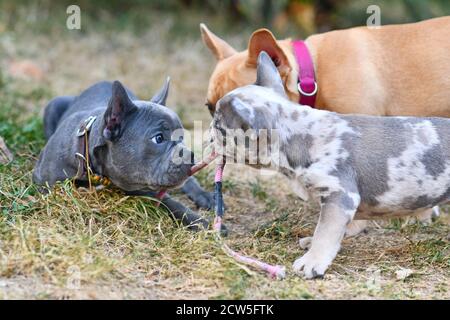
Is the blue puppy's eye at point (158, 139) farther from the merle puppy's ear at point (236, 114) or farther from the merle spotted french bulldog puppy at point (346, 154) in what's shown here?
the merle puppy's ear at point (236, 114)

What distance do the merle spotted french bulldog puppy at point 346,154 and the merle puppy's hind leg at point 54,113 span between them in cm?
246

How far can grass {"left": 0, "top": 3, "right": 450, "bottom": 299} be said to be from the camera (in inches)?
169

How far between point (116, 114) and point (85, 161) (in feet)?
1.48

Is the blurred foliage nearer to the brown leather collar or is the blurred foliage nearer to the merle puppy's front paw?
the brown leather collar

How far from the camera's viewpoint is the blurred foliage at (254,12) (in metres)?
12.3

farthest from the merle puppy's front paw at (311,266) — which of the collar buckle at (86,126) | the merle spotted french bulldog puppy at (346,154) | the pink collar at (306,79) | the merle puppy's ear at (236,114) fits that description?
the collar buckle at (86,126)

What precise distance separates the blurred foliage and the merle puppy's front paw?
7.82m

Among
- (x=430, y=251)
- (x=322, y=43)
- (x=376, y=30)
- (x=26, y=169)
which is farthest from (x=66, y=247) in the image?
(x=376, y=30)

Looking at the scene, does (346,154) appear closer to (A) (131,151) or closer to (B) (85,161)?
(A) (131,151)

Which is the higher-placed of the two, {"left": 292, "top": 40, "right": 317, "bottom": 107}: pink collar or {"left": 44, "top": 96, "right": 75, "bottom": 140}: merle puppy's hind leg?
{"left": 292, "top": 40, "right": 317, "bottom": 107}: pink collar

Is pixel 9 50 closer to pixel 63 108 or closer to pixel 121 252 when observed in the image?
pixel 63 108

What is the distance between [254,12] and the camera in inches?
503

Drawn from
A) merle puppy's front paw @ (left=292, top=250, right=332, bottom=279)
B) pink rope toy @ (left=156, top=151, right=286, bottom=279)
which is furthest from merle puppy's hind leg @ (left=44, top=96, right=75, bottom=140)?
merle puppy's front paw @ (left=292, top=250, right=332, bottom=279)
